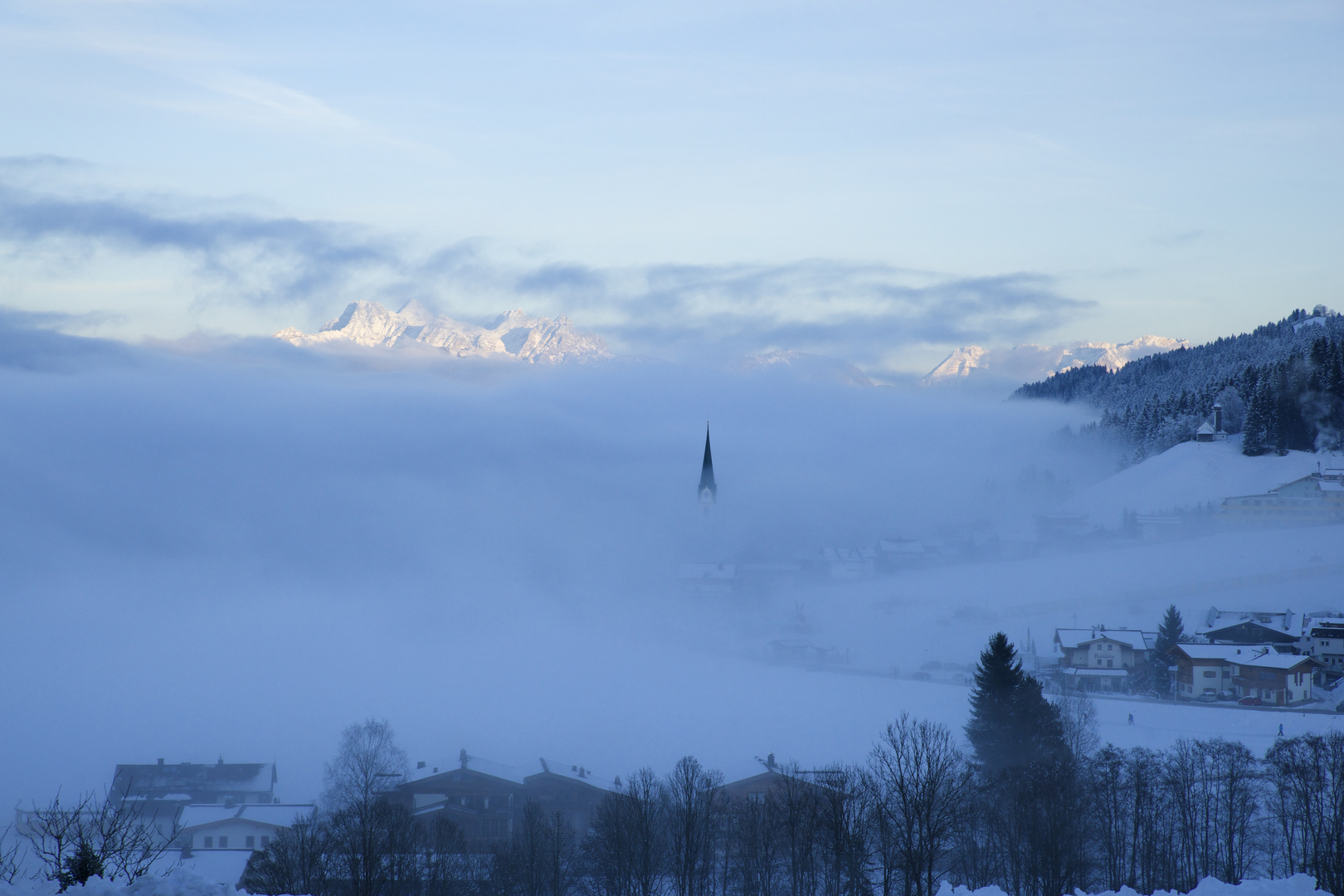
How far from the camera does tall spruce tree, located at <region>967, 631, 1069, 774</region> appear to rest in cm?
3834

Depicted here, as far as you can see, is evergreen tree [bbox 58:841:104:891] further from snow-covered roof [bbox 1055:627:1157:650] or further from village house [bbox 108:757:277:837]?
snow-covered roof [bbox 1055:627:1157:650]

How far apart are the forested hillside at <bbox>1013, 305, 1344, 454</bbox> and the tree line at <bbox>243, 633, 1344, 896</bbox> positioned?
314ft

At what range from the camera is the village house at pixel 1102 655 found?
61.7m

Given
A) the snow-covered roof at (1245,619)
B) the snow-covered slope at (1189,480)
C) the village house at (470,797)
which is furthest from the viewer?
the snow-covered slope at (1189,480)

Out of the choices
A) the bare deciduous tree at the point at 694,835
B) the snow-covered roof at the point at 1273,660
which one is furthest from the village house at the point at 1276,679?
the bare deciduous tree at the point at 694,835

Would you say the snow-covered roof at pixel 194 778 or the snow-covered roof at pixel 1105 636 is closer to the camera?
the snow-covered roof at pixel 194 778

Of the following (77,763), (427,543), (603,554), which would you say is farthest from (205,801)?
(427,543)

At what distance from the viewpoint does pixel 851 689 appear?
62844 mm

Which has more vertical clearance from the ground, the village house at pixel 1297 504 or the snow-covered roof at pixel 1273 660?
the village house at pixel 1297 504

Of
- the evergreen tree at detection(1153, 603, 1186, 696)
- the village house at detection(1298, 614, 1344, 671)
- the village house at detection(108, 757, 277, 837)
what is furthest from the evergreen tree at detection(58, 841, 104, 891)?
the village house at detection(1298, 614, 1344, 671)

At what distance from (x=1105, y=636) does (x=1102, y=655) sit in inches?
54.3

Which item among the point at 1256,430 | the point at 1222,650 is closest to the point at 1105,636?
the point at 1222,650

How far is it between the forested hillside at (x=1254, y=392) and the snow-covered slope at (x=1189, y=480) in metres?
3.16

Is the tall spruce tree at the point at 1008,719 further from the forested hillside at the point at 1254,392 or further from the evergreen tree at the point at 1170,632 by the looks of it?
the forested hillside at the point at 1254,392
